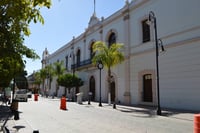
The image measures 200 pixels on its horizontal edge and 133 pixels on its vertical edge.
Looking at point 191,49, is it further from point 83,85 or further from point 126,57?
point 83,85

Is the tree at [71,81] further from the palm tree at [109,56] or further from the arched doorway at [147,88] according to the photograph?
the arched doorway at [147,88]

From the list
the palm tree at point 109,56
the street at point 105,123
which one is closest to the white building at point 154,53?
the palm tree at point 109,56

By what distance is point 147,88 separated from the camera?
2462 cm

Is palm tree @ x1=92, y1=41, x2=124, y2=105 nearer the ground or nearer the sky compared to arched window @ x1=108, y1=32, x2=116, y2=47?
nearer the ground

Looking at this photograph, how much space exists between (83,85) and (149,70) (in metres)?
17.8

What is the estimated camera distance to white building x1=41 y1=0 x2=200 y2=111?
64.2 feet

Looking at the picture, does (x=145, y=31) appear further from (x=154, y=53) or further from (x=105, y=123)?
(x=105, y=123)

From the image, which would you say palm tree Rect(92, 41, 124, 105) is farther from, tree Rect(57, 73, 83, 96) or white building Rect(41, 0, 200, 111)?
tree Rect(57, 73, 83, 96)

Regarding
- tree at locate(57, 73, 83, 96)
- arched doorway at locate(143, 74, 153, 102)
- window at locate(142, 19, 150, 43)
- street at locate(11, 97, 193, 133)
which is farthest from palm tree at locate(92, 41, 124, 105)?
tree at locate(57, 73, 83, 96)

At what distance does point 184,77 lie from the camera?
19953mm

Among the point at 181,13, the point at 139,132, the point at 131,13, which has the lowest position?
the point at 139,132

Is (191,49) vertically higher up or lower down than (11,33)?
higher up

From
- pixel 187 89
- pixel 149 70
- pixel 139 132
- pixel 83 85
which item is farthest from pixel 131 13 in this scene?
pixel 139 132

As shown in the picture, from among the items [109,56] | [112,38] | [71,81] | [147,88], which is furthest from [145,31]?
[71,81]
